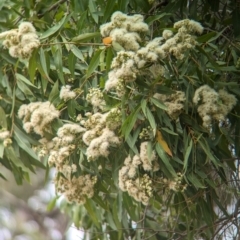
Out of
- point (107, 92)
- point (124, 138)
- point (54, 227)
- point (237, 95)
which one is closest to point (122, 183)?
point (124, 138)

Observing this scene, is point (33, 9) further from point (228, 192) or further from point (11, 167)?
point (228, 192)

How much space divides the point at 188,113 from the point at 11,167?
30.0 inches

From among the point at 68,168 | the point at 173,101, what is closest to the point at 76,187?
the point at 68,168

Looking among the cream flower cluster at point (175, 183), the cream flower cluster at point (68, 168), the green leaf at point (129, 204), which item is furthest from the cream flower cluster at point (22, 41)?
the green leaf at point (129, 204)

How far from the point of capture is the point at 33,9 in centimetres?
243

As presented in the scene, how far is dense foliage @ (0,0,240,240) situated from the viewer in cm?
200

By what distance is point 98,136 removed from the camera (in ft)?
6.70

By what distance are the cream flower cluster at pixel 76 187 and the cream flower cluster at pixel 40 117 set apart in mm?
195

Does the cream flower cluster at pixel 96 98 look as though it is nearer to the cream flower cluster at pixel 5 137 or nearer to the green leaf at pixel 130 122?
the green leaf at pixel 130 122

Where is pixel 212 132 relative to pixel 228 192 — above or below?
above

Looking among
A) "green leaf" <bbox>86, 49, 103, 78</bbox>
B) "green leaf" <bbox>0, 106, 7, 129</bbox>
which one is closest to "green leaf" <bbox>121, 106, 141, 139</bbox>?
"green leaf" <bbox>86, 49, 103, 78</bbox>

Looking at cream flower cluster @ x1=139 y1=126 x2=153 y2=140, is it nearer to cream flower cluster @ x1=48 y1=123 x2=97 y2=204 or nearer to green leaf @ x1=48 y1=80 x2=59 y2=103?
cream flower cluster @ x1=48 y1=123 x2=97 y2=204

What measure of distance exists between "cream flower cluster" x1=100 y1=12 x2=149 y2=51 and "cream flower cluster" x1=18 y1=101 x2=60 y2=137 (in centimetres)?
33

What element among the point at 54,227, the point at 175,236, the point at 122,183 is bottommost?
the point at 54,227
